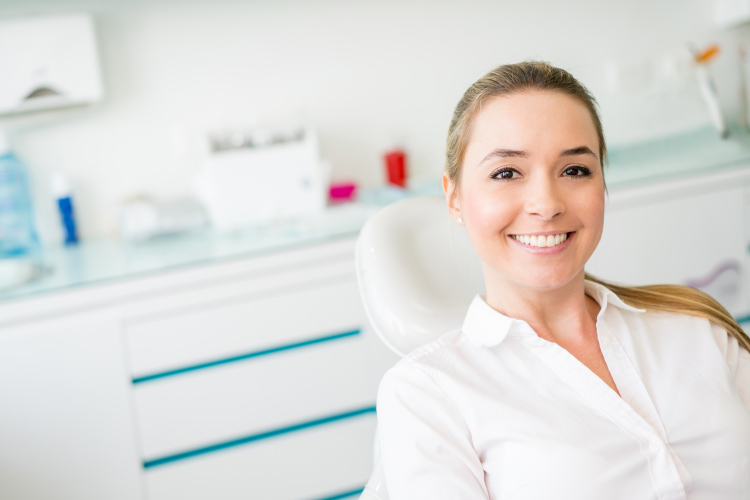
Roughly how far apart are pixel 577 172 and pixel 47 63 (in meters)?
1.71

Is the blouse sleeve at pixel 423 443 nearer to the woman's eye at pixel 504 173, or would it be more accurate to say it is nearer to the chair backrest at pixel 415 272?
the chair backrest at pixel 415 272

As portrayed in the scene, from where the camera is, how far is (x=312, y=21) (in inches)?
90.7

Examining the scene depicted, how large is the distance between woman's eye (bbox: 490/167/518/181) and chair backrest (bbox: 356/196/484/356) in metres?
0.27

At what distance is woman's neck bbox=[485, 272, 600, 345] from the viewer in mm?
1032

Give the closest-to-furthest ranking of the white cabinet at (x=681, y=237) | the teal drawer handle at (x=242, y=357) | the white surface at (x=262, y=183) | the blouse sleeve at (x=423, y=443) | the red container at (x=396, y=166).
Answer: the blouse sleeve at (x=423, y=443) → the teal drawer handle at (x=242, y=357) → the white surface at (x=262, y=183) → the white cabinet at (x=681, y=237) → the red container at (x=396, y=166)

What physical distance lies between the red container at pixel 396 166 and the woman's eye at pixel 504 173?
141 centimetres

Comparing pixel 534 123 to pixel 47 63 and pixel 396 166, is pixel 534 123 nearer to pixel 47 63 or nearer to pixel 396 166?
pixel 396 166

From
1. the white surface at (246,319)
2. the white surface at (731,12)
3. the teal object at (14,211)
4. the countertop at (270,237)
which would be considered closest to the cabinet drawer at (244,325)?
the white surface at (246,319)

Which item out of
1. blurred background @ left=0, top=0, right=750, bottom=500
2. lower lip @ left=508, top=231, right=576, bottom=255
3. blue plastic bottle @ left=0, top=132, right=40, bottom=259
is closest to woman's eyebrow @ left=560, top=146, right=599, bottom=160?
lower lip @ left=508, top=231, right=576, bottom=255

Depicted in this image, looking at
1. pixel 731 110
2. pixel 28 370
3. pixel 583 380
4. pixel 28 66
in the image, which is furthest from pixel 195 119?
pixel 731 110

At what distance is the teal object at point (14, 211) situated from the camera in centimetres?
201

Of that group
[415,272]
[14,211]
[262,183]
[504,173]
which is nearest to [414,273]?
[415,272]

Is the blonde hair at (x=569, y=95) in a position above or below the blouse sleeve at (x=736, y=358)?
above

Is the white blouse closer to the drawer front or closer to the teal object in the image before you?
the drawer front
